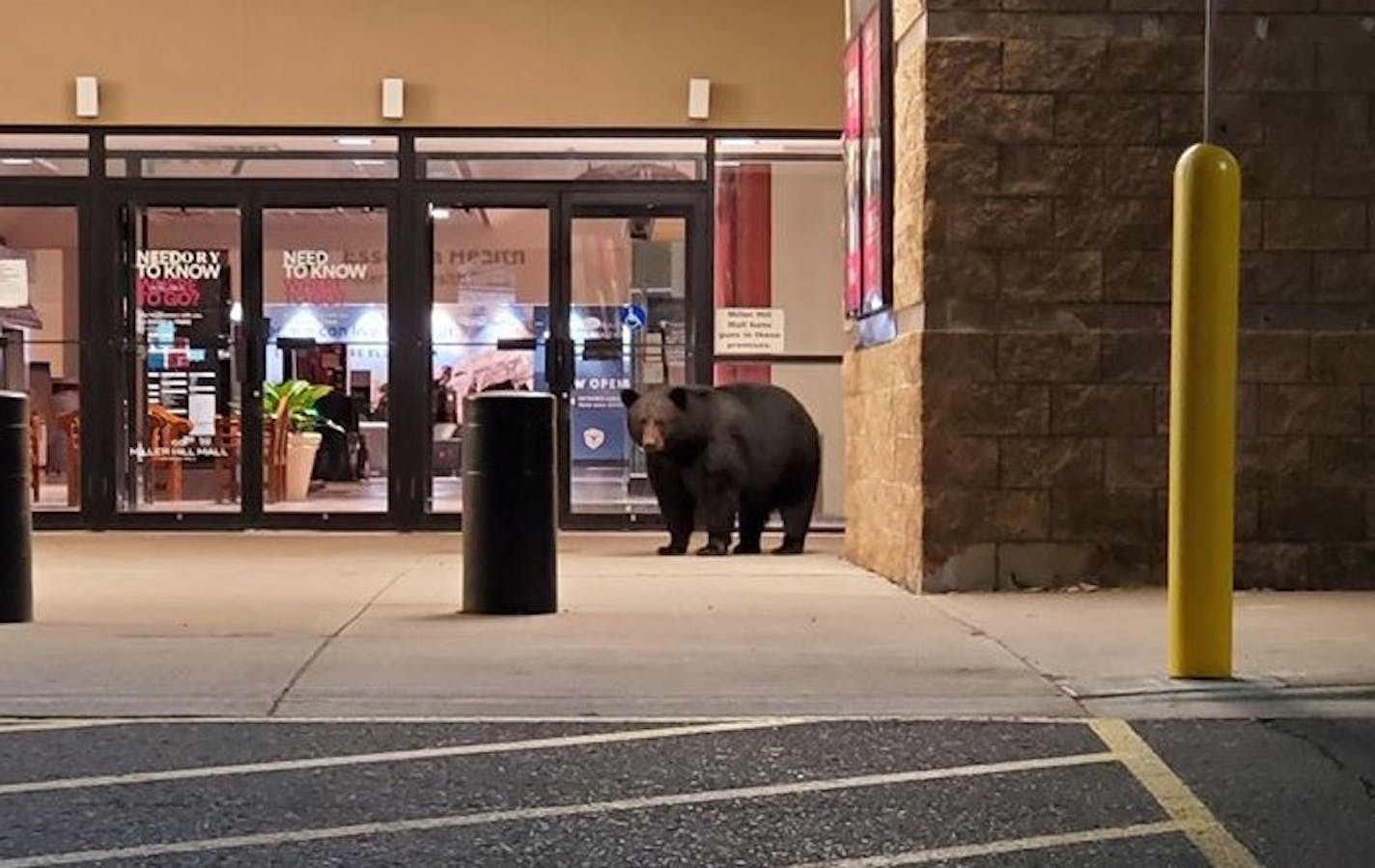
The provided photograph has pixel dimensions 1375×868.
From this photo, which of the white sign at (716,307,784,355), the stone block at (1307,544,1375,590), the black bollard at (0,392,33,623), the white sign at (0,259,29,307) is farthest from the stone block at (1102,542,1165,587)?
the white sign at (0,259,29,307)

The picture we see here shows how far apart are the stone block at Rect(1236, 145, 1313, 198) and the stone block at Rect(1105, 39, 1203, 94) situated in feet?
1.66

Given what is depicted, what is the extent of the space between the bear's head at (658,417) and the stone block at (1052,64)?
3275mm

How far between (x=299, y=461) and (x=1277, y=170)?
863cm

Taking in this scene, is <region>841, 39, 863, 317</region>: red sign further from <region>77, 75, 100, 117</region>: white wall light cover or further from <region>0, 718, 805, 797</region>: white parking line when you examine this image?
<region>77, 75, 100, 117</region>: white wall light cover

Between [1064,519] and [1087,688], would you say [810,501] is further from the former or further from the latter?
[1087,688]

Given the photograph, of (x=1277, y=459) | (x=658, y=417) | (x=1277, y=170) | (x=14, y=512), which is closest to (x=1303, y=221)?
(x=1277, y=170)

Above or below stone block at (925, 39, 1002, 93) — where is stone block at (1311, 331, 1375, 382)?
below

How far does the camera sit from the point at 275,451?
46.6 feet

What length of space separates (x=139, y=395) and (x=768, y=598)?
7.45 meters

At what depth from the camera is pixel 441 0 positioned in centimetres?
1397

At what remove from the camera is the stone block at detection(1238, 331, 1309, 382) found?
30.2ft

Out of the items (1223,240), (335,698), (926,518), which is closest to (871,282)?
(926,518)

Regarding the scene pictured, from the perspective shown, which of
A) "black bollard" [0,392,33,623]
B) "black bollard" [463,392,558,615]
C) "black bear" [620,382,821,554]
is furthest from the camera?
"black bear" [620,382,821,554]

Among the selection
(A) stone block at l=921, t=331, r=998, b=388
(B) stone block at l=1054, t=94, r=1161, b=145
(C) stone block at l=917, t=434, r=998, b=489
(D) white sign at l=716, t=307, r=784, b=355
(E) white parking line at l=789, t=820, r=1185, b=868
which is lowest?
(E) white parking line at l=789, t=820, r=1185, b=868
